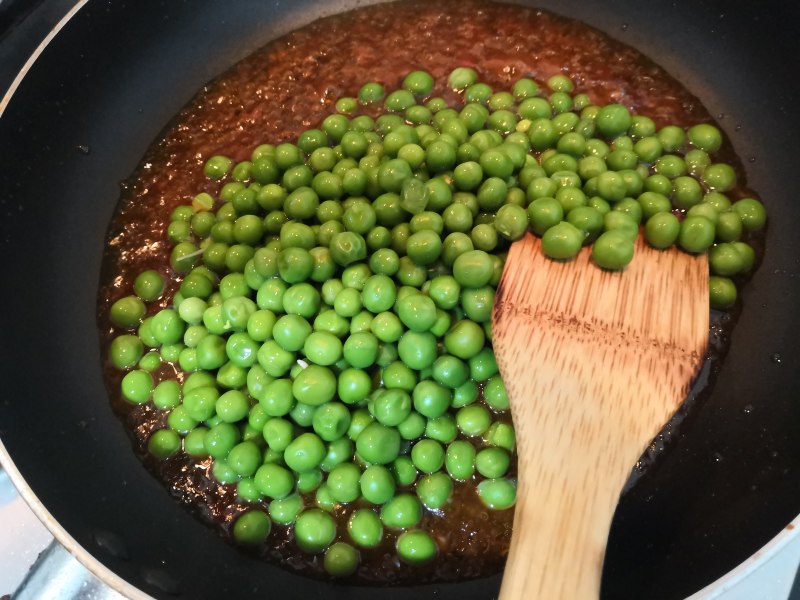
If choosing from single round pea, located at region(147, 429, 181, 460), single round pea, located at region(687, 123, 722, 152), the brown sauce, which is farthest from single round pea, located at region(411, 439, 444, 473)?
single round pea, located at region(687, 123, 722, 152)

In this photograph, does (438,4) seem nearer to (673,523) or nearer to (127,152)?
(127,152)

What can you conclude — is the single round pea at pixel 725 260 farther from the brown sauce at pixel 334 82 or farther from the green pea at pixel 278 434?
the green pea at pixel 278 434

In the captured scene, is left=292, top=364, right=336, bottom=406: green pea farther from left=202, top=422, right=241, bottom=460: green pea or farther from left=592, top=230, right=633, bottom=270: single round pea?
left=592, top=230, right=633, bottom=270: single round pea

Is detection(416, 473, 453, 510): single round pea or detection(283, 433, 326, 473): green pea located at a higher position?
detection(416, 473, 453, 510): single round pea

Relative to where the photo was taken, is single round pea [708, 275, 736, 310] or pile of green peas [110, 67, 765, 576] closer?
pile of green peas [110, 67, 765, 576]

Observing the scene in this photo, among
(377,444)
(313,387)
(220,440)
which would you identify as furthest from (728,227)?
(220,440)

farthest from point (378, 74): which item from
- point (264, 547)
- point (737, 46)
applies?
point (264, 547)
